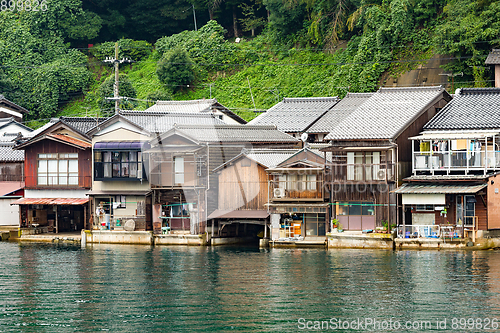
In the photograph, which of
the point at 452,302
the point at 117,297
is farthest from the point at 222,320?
the point at 452,302

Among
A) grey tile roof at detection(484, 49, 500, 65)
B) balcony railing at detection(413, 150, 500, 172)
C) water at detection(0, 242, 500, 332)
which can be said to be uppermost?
grey tile roof at detection(484, 49, 500, 65)

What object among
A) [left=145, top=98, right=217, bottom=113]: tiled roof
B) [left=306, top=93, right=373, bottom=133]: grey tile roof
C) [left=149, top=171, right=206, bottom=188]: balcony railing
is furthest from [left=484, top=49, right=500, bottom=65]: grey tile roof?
[left=145, top=98, right=217, bottom=113]: tiled roof

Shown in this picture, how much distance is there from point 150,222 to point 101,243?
3.26 metres

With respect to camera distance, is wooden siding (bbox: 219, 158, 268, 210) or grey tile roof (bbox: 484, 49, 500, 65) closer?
wooden siding (bbox: 219, 158, 268, 210)

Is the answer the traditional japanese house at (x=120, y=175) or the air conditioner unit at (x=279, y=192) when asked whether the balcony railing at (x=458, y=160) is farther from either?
the traditional japanese house at (x=120, y=175)

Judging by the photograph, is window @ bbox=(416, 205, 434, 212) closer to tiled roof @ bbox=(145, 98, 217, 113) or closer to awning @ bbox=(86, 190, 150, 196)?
awning @ bbox=(86, 190, 150, 196)

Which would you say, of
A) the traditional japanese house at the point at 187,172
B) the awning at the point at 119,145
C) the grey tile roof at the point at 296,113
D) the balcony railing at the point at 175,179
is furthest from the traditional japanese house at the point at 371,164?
the awning at the point at 119,145

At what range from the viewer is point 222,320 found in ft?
85.8

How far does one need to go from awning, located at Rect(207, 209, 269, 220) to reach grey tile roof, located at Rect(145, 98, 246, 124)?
14.5 meters

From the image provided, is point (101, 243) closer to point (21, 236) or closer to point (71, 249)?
point (71, 249)

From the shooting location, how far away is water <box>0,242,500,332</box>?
26.2 m

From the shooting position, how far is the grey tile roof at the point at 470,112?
1706 inches

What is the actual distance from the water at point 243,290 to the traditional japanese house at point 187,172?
5.17 meters

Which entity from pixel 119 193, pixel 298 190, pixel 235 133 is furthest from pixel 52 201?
pixel 298 190
